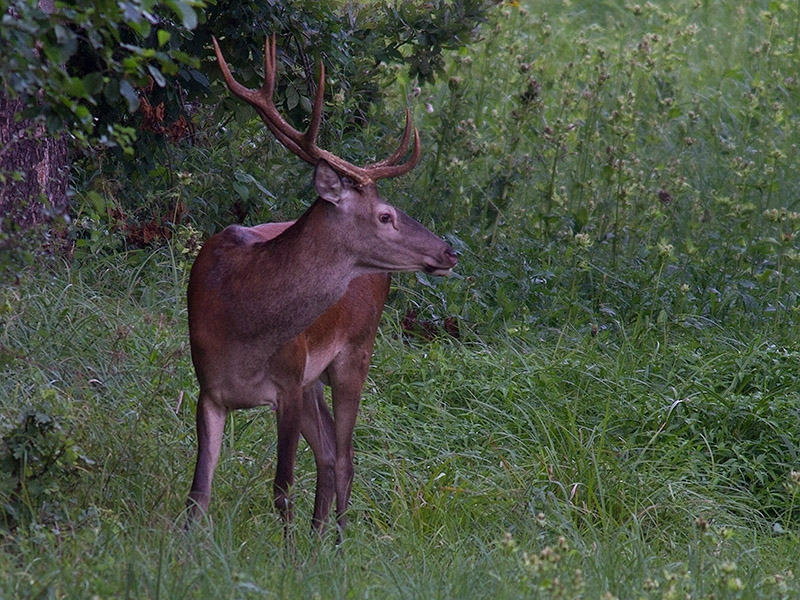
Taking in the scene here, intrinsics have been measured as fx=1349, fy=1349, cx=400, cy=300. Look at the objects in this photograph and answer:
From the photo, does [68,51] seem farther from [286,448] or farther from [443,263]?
[286,448]

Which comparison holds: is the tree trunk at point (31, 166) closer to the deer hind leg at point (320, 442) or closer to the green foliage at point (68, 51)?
the deer hind leg at point (320, 442)

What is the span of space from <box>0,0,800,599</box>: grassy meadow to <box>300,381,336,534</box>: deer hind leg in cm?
8

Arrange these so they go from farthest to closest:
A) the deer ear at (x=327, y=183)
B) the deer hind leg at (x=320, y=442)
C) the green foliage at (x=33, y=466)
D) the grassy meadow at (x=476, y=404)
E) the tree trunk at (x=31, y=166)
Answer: the tree trunk at (x=31, y=166), the deer hind leg at (x=320, y=442), the deer ear at (x=327, y=183), the green foliage at (x=33, y=466), the grassy meadow at (x=476, y=404)

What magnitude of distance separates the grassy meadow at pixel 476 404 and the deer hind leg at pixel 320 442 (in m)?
0.08

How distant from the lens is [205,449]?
4.32 m

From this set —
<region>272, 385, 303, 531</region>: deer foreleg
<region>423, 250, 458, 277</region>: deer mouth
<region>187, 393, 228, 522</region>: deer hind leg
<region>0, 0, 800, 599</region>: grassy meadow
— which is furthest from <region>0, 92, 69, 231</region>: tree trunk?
<region>423, 250, 458, 277</region>: deer mouth

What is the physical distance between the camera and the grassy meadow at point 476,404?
3859mm

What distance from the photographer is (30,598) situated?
3.29 meters

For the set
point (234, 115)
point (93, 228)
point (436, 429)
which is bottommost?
point (436, 429)

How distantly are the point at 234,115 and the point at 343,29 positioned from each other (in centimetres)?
86

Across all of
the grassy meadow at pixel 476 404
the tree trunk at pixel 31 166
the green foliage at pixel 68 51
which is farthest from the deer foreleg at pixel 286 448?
the tree trunk at pixel 31 166

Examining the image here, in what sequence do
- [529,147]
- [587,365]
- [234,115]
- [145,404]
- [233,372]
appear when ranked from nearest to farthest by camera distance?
[233,372], [145,404], [587,365], [234,115], [529,147]

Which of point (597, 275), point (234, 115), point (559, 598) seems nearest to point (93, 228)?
point (234, 115)

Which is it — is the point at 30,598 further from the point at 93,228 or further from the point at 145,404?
the point at 93,228
